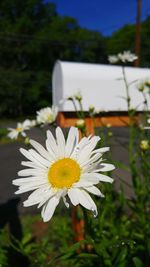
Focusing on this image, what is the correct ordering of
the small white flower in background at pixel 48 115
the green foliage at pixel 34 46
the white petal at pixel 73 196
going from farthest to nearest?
1. the green foliage at pixel 34 46
2. the small white flower in background at pixel 48 115
3. the white petal at pixel 73 196

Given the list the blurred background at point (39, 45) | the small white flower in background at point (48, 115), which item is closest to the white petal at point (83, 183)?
the small white flower in background at point (48, 115)

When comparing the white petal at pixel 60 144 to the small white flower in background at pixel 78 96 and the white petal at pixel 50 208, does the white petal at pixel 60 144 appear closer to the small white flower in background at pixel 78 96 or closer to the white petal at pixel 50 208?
the white petal at pixel 50 208

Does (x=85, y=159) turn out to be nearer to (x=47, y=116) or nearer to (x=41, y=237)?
(x=47, y=116)

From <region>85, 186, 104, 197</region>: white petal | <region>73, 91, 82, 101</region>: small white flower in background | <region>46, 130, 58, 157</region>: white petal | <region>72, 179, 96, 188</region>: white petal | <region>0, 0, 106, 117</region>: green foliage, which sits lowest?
<region>85, 186, 104, 197</region>: white petal

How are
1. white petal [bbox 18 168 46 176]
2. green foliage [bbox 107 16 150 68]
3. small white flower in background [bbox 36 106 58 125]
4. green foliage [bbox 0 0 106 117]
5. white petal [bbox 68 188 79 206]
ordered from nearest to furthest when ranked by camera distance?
white petal [bbox 68 188 79 206] → white petal [bbox 18 168 46 176] → small white flower in background [bbox 36 106 58 125] → green foliage [bbox 0 0 106 117] → green foliage [bbox 107 16 150 68]

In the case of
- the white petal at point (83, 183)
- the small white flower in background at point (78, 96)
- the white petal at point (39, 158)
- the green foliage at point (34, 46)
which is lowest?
the white petal at point (83, 183)

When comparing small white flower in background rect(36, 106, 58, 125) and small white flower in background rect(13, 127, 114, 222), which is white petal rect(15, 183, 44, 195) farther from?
small white flower in background rect(36, 106, 58, 125)

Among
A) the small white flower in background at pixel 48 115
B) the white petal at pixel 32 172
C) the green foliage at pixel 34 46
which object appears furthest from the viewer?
the green foliage at pixel 34 46

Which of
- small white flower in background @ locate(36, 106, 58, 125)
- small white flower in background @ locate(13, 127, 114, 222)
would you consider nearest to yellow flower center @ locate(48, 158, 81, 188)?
small white flower in background @ locate(13, 127, 114, 222)

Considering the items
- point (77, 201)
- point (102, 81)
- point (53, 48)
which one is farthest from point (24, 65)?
point (77, 201)

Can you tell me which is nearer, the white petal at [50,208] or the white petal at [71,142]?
the white petal at [50,208]
